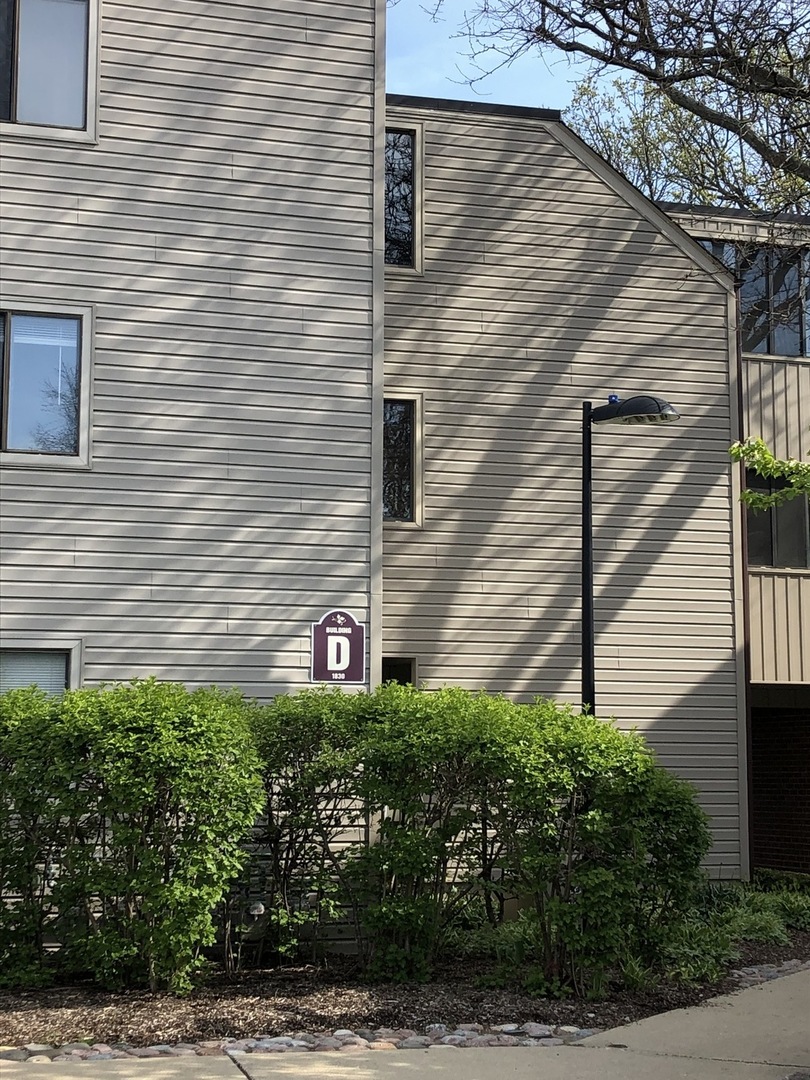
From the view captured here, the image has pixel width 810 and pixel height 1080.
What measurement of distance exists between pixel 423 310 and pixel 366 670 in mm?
4541

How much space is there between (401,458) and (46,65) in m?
5.20

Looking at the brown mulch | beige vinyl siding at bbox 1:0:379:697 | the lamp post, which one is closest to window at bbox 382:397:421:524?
beige vinyl siding at bbox 1:0:379:697

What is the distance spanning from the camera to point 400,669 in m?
13.8

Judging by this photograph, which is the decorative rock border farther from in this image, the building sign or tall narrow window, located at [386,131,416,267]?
tall narrow window, located at [386,131,416,267]

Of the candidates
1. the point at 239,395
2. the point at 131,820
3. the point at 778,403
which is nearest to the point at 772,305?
the point at 778,403

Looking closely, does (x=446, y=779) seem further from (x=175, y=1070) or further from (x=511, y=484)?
(x=511, y=484)

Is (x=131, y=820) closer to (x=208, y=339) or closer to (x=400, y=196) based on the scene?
(x=208, y=339)

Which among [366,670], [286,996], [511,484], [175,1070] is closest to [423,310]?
[511,484]

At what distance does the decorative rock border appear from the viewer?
7406mm

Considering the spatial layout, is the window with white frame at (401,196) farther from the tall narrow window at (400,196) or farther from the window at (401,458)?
the window at (401,458)

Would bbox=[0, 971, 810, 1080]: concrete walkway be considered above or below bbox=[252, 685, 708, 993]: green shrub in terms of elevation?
below

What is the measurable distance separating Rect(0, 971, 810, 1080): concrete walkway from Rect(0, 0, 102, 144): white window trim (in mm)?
7588

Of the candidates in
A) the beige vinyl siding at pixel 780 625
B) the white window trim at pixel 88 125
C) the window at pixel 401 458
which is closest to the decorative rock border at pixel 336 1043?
the window at pixel 401 458

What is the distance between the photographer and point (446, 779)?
9.64 m
